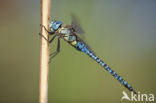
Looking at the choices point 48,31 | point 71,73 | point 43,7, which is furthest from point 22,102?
point 43,7

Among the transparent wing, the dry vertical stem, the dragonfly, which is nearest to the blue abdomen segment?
the dragonfly

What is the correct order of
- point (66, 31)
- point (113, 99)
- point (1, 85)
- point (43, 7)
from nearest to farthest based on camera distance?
point (43, 7) < point (66, 31) < point (1, 85) < point (113, 99)

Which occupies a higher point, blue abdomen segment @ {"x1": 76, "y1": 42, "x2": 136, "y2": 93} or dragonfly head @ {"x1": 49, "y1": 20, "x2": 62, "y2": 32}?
dragonfly head @ {"x1": 49, "y1": 20, "x2": 62, "y2": 32}

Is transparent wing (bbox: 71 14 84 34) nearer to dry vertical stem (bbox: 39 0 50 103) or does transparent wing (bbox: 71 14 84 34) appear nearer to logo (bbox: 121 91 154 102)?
dry vertical stem (bbox: 39 0 50 103)

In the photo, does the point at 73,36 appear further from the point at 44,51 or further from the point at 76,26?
the point at 44,51

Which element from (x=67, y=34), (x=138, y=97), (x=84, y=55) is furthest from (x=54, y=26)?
(x=138, y=97)

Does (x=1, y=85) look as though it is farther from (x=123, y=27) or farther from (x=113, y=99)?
(x=123, y=27)

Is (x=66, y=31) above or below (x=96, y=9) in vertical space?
below
